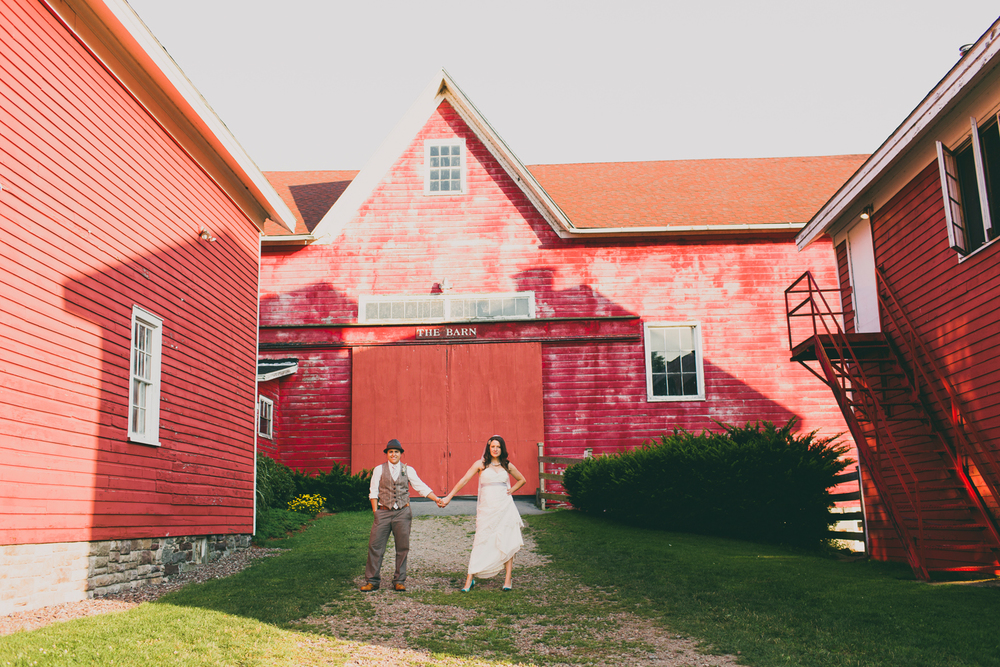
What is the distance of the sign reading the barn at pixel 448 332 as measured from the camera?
18609 mm

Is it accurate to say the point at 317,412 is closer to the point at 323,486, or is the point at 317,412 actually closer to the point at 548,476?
the point at 323,486

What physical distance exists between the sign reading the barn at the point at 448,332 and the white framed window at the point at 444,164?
3.32 m

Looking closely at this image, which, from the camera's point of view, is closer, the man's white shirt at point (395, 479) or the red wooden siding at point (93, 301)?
the red wooden siding at point (93, 301)

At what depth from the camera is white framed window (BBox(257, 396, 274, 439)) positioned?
1724cm

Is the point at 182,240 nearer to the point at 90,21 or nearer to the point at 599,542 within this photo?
the point at 90,21

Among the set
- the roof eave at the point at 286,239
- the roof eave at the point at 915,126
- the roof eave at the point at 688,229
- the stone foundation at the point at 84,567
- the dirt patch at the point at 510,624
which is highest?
the roof eave at the point at 688,229

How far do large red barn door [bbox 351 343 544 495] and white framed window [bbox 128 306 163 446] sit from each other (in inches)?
306

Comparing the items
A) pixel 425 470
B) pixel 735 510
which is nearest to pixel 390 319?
pixel 425 470

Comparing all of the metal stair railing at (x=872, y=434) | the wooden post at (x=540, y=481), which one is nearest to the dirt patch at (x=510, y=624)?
the metal stair railing at (x=872, y=434)

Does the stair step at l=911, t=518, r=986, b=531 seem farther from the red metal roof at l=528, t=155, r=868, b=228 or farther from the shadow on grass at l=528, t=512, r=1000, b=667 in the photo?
the red metal roof at l=528, t=155, r=868, b=228

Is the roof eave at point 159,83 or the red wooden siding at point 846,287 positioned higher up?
the roof eave at point 159,83

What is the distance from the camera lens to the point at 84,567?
28.3ft

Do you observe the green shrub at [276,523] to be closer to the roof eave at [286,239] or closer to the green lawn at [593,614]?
the green lawn at [593,614]

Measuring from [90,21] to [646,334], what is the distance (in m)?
12.8
